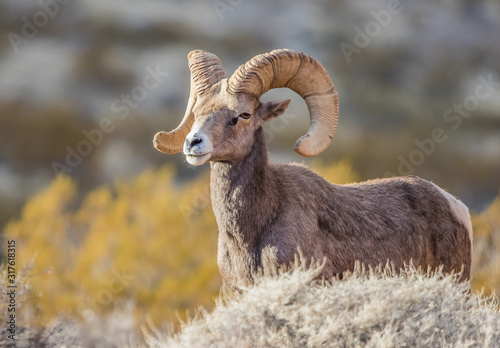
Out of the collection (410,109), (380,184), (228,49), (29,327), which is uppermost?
(228,49)

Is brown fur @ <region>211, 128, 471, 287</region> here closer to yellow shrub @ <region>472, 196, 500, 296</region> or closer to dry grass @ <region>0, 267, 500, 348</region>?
dry grass @ <region>0, 267, 500, 348</region>

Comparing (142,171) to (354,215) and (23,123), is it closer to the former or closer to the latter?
(23,123)

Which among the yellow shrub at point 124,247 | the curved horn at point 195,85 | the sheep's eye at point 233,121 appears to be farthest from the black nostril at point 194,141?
the yellow shrub at point 124,247

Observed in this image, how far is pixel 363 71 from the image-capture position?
1647 inches

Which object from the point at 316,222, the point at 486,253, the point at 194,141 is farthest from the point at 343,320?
the point at 486,253

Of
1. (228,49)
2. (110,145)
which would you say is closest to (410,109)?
(228,49)

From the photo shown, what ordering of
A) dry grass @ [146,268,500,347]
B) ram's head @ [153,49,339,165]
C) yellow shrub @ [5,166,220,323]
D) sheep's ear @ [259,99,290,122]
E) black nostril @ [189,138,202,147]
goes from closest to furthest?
dry grass @ [146,268,500,347], black nostril @ [189,138,202,147], ram's head @ [153,49,339,165], sheep's ear @ [259,99,290,122], yellow shrub @ [5,166,220,323]

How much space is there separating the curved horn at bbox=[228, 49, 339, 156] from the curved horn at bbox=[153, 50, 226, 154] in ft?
1.21

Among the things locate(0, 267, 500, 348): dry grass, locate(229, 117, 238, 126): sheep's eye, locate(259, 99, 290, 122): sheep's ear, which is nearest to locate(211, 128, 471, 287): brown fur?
locate(259, 99, 290, 122): sheep's ear

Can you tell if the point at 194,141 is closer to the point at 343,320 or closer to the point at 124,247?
the point at 343,320

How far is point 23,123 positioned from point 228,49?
43.0ft

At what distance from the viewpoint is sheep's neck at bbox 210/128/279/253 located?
256 inches

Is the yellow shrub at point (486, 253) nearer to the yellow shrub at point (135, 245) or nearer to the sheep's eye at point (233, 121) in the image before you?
the yellow shrub at point (135, 245)

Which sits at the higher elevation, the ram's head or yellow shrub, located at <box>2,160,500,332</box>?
yellow shrub, located at <box>2,160,500,332</box>
